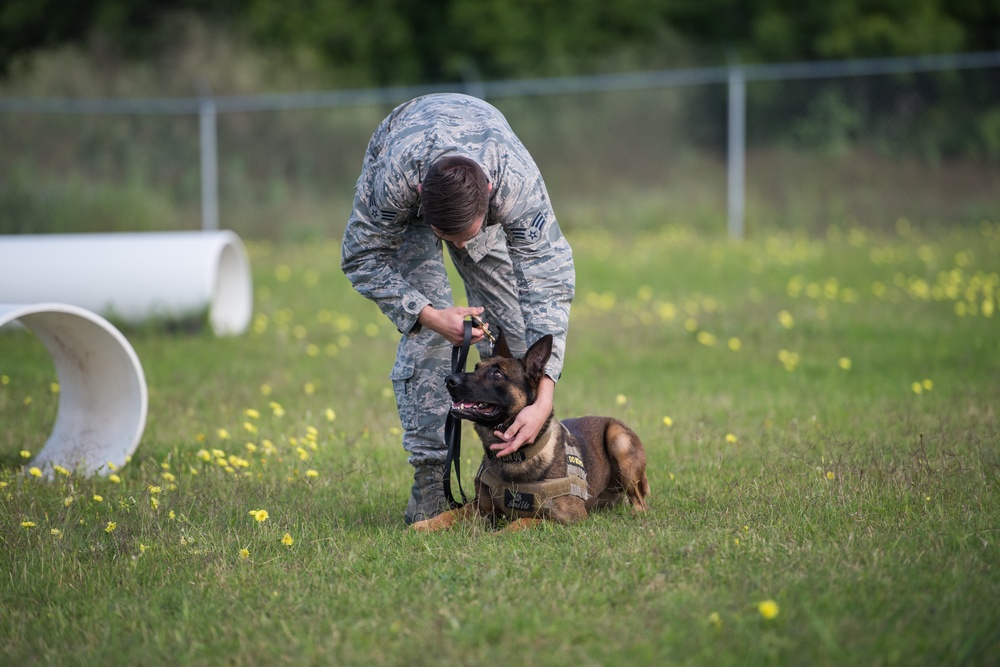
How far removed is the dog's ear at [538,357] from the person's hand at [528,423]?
4 cm

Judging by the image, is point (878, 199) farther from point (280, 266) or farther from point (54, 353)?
point (54, 353)

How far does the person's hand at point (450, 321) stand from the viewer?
4.52 m

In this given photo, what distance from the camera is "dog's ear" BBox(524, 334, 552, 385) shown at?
14.3 ft

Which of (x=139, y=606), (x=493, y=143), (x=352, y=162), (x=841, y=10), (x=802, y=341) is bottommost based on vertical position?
(x=139, y=606)

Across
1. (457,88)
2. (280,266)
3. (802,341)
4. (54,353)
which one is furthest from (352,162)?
(54,353)

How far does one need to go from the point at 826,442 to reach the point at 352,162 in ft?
50.1

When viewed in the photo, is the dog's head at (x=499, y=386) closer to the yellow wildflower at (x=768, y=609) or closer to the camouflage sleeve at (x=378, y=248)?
the camouflage sleeve at (x=378, y=248)

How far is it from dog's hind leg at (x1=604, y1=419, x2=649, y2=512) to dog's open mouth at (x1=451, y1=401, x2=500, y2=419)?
79cm

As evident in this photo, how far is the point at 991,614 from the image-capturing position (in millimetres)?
3256

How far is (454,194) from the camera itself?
3.99 meters

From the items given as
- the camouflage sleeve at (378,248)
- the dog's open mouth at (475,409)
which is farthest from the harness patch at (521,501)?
the camouflage sleeve at (378,248)

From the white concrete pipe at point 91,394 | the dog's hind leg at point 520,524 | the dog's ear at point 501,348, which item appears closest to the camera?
the dog's hind leg at point 520,524

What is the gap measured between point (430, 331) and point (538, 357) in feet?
2.46

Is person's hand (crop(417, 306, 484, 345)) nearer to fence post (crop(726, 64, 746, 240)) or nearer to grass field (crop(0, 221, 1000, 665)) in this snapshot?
grass field (crop(0, 221, 1000, 665))
